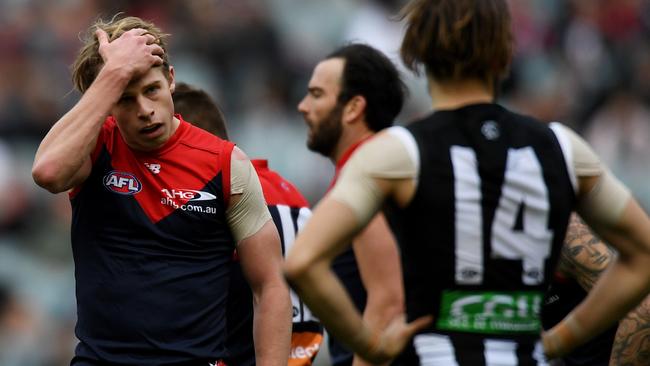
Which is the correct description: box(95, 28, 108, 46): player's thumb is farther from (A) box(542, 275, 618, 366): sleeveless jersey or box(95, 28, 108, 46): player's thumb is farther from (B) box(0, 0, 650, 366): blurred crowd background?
A: (B) box(0, 0, 650, 366): blurred crowd background

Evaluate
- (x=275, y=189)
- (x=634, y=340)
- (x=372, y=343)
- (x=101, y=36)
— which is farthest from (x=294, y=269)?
(x=275, y=189)

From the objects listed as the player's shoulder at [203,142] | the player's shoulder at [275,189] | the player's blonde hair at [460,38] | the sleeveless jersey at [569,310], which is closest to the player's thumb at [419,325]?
the player's blonde hair at [460,38]

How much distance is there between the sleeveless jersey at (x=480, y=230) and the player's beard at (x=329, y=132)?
278 cm

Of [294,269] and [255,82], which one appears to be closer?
[294,269]

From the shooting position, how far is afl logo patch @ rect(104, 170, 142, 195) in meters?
5.32

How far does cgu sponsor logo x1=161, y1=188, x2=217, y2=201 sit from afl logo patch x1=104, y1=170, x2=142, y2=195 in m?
0.12

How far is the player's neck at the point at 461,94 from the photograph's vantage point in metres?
4.45

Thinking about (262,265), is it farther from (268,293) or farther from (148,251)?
(148,251)

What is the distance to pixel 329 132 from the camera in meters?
7.18

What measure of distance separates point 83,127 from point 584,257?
2341 millimetres

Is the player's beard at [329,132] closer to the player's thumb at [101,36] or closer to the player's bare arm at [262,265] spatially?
the player's bare arm at [262,265]

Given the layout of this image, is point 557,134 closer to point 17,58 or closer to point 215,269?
point 215,269

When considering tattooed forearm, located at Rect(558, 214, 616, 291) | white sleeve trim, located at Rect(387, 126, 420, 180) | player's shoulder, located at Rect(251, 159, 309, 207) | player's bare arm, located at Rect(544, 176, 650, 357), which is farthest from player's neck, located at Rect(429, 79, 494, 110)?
player's shoulder, located at Rect(251, 159, 309, 207)

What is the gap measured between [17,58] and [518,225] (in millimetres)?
Result: 11252
